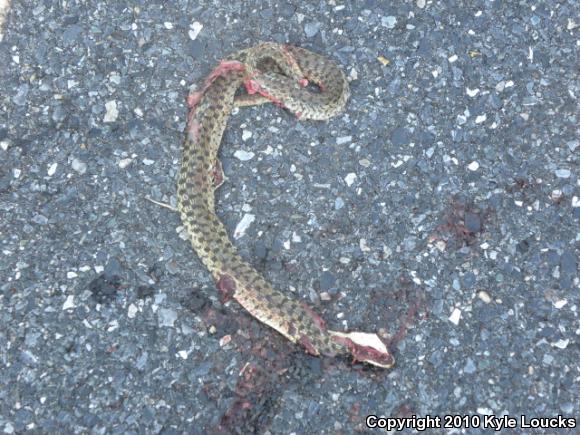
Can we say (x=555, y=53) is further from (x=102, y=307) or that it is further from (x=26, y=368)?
(x=26, y=368)

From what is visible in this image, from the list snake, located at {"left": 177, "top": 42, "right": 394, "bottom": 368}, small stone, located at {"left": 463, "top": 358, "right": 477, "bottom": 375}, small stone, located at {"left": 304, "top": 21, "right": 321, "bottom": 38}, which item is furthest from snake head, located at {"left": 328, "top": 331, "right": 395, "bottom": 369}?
small stone, located at {"left": 304, "top": 21, "right": 321, "bottom": 38}

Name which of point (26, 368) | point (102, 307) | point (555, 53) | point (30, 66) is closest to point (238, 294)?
point (102, 307)

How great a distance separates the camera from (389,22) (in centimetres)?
723

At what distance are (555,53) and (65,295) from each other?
14.8 ft

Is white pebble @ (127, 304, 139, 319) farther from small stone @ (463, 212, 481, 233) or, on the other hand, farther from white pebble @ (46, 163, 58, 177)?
small stone @ (463, 212, 481, 233)

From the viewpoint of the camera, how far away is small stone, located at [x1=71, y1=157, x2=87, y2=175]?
657 centimetres

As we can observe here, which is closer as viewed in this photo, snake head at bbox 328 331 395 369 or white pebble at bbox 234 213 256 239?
snake head at bbox 328 331 395 369

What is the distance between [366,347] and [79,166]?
8.84 feet

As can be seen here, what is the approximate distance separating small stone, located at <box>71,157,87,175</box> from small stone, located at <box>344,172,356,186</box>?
2089 millimetres

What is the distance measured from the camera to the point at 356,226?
6.45 m

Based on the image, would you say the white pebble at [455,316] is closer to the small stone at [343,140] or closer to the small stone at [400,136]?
the small stone at [400,136]

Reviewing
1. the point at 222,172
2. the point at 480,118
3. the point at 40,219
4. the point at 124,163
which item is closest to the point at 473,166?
the point at 480,118

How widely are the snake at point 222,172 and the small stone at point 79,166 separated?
2.52ft

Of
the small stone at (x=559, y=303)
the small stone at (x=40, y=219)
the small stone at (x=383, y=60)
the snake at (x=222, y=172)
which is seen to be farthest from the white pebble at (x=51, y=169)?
the small stone at (x=559, y=303)
